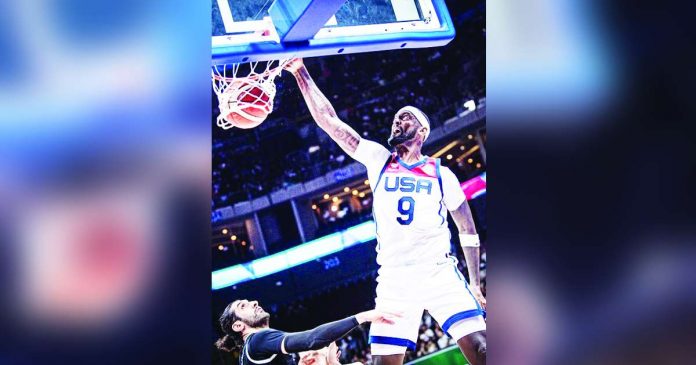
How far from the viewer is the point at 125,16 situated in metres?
3.70

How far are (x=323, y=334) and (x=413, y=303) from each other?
0.38 meters

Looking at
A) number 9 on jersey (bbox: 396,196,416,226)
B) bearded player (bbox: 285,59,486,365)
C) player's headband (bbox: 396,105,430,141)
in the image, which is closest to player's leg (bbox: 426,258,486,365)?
bearded player (bbox: 285,59,486,365)

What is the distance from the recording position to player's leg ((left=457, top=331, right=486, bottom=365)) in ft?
12.0

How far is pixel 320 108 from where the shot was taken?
364cm

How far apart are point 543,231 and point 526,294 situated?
12.2 inches

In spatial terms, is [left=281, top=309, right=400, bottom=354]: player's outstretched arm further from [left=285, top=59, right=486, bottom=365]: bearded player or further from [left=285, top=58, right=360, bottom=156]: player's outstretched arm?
[left=285, top=58, right=360, bottom=156]: player's outstretched arm

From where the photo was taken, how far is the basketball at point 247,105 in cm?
360

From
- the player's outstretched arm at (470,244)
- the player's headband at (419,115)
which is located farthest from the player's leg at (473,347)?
the player's headband at (419,115)

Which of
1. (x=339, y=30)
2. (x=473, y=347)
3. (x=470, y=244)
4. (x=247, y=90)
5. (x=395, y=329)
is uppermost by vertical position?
(x=339, y=30)

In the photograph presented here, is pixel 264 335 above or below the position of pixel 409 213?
below

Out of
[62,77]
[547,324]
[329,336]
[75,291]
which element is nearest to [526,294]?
[547,324]

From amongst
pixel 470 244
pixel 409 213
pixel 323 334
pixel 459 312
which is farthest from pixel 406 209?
pixel 323 334

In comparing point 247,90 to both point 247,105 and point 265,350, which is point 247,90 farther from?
point 265,350

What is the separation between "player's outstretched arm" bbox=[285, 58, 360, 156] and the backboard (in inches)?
2.6
